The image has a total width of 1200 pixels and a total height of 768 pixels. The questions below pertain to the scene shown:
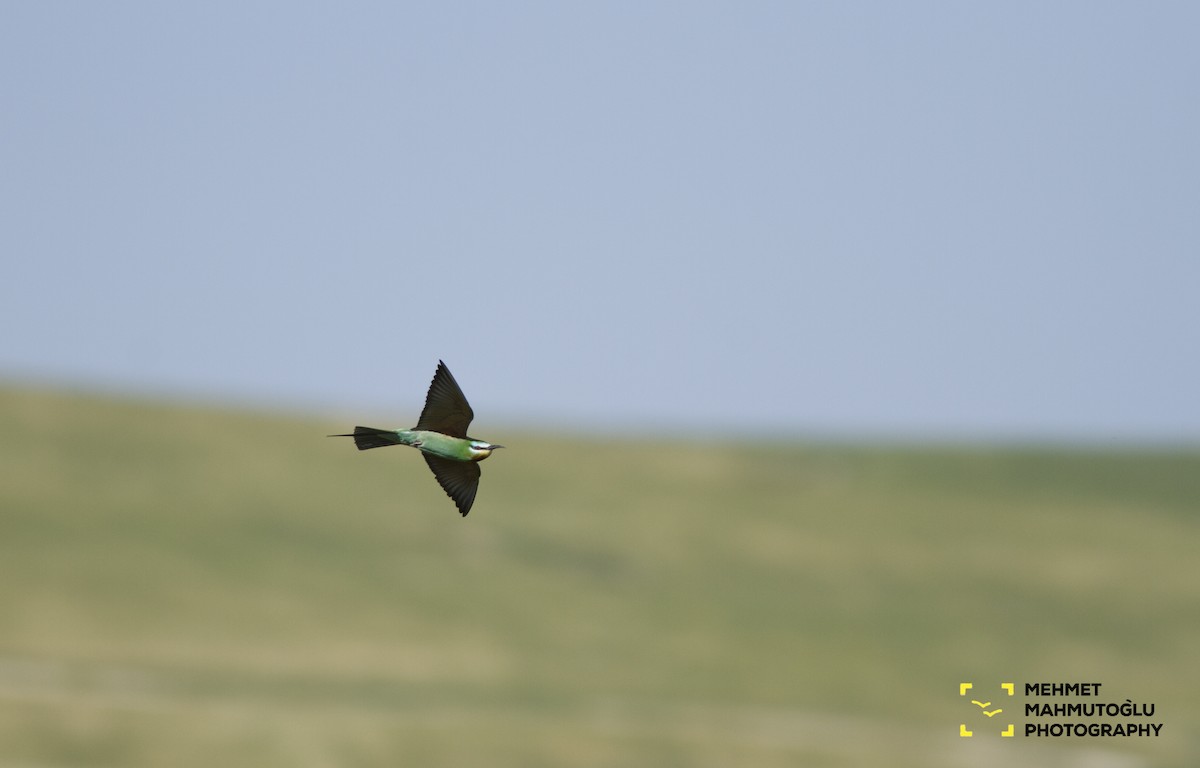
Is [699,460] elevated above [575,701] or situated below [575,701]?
above

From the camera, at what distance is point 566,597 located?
72688 mm

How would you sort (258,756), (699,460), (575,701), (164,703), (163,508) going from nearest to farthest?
(258,756) < (164,703) < (575,701) < (163,508) < (699,460)

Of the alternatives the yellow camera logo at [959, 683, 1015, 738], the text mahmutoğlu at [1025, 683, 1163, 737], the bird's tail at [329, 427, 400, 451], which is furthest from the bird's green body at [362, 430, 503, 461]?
the yellow camera logo at [959, 683, 1015, 738]

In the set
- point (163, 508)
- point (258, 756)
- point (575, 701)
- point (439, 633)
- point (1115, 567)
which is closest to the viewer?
point (258, 756)

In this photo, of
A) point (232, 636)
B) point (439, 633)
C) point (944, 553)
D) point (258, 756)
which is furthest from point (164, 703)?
point (944, 553)

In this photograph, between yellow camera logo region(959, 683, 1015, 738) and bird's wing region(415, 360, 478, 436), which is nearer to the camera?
bird's wing region(415, 360, 478, 436)

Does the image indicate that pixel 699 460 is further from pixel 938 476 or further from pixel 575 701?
pixel 575 701

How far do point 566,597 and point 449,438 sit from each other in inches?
2364

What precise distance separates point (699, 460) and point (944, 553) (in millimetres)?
15089

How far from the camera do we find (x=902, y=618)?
74.6 meters

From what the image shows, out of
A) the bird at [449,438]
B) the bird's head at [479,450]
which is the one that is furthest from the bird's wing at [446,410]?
the bird's head at [479,450]

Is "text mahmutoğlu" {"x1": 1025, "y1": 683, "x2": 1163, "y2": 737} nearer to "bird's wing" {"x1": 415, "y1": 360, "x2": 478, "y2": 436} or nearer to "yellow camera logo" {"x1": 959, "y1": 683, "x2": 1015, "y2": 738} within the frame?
"yellow camera logo" {"x1": 959, "y1": 683, "x2": 1015, "y2": 738}

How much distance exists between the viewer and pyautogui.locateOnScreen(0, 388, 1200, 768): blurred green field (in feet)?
160

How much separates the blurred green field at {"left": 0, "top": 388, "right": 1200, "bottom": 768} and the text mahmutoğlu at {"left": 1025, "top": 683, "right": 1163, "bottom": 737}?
49cm
